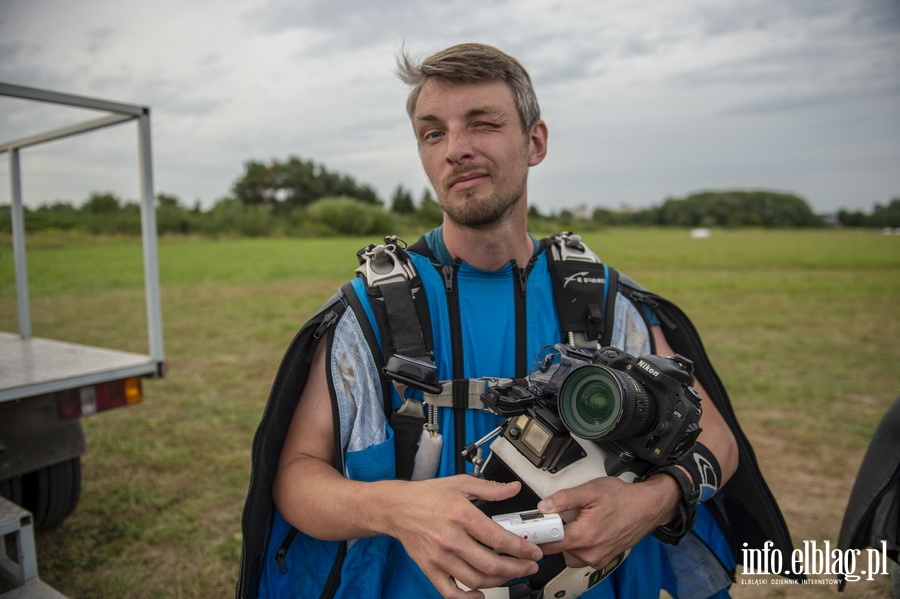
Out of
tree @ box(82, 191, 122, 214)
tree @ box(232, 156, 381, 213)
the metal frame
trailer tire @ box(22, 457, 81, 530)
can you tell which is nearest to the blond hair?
the metal frame

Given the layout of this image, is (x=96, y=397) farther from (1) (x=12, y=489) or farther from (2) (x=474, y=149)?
(2) (x=474, y=149)

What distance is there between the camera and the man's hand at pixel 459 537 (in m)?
1.45

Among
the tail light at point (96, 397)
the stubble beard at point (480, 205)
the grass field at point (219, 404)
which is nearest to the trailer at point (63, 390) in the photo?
the tail light at point (96, 397)

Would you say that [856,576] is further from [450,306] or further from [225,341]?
[225,341]

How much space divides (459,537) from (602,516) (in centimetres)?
40

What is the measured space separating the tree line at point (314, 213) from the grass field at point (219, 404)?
428 mm

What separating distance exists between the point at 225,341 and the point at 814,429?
380 inches

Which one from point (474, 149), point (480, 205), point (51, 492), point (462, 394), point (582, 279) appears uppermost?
point (474, 149)

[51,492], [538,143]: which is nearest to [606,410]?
[538,143]

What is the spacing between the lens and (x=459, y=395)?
1.99 m

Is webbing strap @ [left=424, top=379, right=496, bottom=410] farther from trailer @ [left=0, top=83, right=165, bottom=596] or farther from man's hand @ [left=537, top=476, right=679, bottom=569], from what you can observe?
trailer @ [left=0, top=83, right=165, bottom=596]

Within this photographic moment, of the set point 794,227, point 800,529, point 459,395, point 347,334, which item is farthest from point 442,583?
point 794,227

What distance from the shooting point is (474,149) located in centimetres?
206

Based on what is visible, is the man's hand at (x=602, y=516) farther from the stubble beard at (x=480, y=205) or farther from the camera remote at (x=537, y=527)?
the stubble beard at (x=480, y=205)
